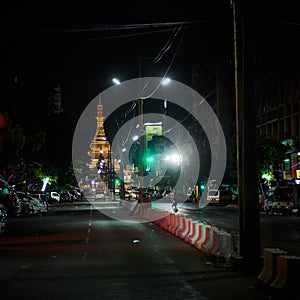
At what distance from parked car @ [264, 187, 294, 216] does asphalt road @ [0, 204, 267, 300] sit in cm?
2446

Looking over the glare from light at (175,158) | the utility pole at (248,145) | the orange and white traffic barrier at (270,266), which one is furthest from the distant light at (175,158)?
the orange and white traffic barrier at (270,266)

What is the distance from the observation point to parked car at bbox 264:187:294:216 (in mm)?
47656

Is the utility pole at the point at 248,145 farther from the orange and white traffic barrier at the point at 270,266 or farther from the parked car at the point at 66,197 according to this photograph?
the parked car at the point at 66,197

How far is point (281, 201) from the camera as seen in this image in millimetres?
47906

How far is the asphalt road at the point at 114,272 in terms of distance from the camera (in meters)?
12.3

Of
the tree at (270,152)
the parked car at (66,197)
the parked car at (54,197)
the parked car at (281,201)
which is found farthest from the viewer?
the parked car at (66,197)

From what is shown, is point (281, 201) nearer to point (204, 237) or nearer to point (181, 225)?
point (181, 225)

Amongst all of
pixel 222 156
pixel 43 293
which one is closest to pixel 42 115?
pixel 222 156

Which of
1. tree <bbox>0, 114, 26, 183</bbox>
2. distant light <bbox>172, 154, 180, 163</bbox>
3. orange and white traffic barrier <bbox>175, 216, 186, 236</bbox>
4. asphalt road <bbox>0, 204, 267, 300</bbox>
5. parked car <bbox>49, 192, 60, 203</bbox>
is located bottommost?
asphalt road <bbox>0, 204, 267, 300</bbox>

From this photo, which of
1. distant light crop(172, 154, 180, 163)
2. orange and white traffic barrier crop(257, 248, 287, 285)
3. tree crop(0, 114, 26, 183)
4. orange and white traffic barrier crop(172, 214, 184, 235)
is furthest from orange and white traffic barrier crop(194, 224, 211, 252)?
distant light crop(172, 154, 180, 163)

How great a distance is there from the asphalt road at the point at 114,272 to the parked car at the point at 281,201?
963 inches

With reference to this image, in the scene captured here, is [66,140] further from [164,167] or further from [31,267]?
[31,267]

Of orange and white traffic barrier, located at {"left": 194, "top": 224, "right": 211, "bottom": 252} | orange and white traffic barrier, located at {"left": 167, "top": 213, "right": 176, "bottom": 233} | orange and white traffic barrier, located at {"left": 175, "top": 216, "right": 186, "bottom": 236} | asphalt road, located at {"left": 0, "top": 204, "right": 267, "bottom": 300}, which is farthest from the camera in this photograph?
orange and white traffic barrier, located at {"left": 167, "top": 213, "right": 176, "bottom": 233}

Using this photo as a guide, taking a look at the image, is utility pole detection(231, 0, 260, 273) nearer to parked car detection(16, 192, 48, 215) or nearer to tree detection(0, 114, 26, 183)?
parked car detection(16, 192, 48, 215)
